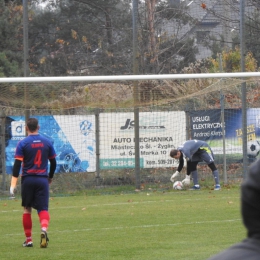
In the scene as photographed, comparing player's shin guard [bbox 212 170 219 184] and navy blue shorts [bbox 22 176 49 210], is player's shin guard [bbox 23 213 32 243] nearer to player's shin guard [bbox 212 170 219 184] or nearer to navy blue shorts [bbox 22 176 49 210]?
navy blue shorts [bbox 22 176 49 210]

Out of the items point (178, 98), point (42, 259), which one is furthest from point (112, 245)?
point (178, 98)

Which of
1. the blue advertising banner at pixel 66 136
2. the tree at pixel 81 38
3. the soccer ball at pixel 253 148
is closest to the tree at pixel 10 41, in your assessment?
the tree at pixel 81 38

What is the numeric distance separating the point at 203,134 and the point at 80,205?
229 inches

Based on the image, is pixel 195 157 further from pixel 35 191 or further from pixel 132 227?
pixel 35 191

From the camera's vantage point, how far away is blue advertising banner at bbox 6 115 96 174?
19.9 metres

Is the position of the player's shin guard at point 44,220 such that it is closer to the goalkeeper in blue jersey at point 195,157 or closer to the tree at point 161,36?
the goalkeeper in blue jersey at point 195,157

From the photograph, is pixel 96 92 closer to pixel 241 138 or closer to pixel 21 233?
pixel 241 138

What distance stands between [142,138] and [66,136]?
7.12ft

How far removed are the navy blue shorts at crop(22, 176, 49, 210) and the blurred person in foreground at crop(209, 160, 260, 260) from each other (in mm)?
8461

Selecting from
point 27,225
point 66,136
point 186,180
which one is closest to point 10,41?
point 66,136

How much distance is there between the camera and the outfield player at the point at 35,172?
1015 centimetres

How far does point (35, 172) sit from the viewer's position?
1024 centimetres

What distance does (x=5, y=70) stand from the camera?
26.4 m

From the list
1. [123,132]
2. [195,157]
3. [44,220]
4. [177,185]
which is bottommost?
[177,185]
